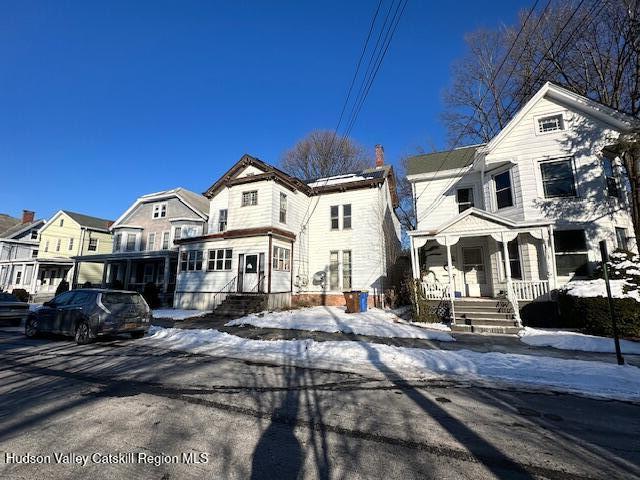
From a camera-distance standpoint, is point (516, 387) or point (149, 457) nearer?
point (149, 457)

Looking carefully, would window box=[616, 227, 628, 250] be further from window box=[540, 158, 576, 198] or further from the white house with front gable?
window box=[540, 158, 576, 198]

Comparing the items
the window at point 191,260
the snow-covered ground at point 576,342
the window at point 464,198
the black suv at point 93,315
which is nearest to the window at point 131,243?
the window at point 191,260

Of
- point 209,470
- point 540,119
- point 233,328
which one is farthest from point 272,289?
point 540,119

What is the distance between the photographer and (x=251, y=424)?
392cm

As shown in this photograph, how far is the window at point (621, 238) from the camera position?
12.9m

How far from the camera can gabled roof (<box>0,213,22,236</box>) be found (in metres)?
39.2

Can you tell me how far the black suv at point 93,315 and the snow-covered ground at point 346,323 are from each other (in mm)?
3901

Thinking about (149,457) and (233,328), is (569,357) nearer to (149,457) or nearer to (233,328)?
(149,457)

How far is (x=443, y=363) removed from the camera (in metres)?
7.12

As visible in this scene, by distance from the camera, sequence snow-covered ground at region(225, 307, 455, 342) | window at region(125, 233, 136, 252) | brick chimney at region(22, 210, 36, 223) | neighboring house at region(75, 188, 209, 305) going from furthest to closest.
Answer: brick chimney at region(22, 210, 36, 223) < window at region(125, 233, 136, 252) < neighboring house at region(75, 188, 209, 305) < snow-covered ground at region(225, 307, 455, 342)

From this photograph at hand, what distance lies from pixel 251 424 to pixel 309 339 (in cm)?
597

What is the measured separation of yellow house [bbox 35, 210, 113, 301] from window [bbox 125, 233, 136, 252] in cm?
795

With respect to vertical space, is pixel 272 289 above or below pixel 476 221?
below

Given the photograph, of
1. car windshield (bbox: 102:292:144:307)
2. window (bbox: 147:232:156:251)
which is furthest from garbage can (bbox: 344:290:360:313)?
window (bbox: 147:232:156:251)
